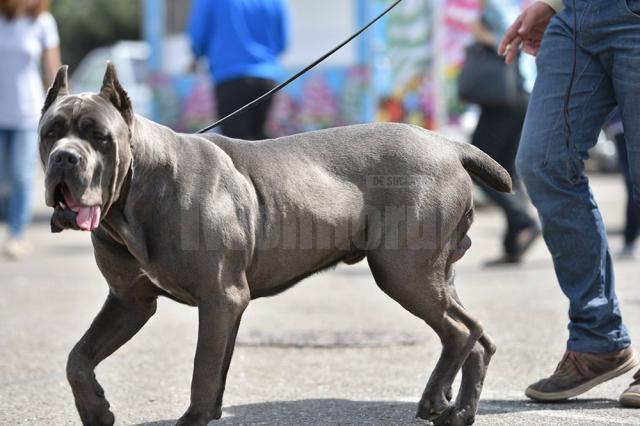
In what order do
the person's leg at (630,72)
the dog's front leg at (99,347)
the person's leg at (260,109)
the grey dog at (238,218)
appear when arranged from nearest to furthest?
the grey dog at (238,218), the dog's front leg at (99,347), the person's leg at (630,72), the person's leg at (260,109)

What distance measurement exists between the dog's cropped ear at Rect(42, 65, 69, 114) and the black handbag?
544 cm

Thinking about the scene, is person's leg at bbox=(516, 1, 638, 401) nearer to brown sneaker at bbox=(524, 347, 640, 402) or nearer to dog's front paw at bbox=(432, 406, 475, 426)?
brown sneaker at bbox=(524, 347, 640, 402)

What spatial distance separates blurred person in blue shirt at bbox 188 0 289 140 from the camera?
335 inches

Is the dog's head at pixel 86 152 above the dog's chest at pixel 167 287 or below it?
above

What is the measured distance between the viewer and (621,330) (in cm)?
434

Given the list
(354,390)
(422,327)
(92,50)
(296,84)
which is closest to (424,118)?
(296,84)

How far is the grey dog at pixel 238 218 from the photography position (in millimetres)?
3414

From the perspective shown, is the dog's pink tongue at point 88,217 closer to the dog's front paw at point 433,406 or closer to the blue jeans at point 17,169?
the dog's front paw at point 433,406

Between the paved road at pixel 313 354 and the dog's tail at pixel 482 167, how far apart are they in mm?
837

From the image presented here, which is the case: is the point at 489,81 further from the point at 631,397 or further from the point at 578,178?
the point at 631,397

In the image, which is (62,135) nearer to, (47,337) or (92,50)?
(47,337)

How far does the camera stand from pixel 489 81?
869cm

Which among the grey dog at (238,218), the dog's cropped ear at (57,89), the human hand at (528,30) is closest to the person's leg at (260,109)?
the human hand at (528,30)

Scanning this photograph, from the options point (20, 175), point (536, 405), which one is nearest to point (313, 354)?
point (536, 405)
